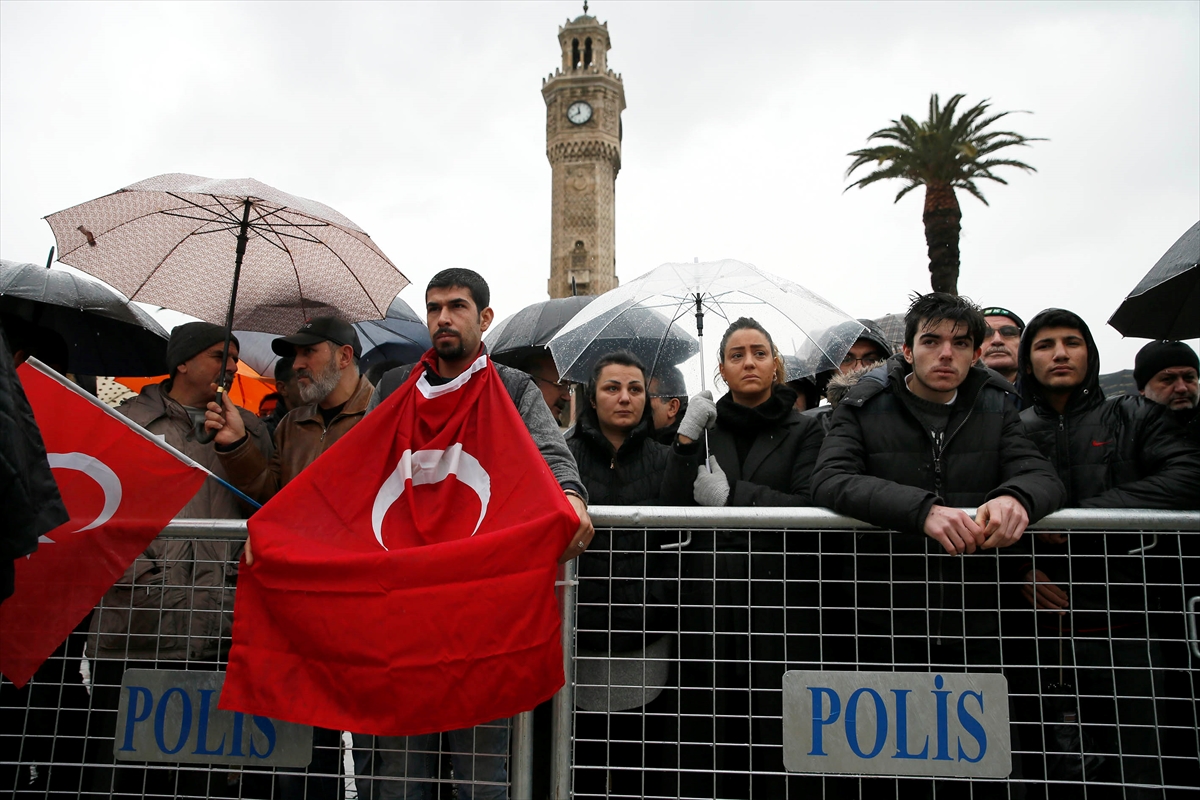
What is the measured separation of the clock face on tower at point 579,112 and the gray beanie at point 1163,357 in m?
60.7

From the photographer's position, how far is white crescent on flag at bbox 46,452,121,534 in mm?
2750

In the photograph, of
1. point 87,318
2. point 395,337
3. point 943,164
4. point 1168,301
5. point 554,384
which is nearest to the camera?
point 1168,301

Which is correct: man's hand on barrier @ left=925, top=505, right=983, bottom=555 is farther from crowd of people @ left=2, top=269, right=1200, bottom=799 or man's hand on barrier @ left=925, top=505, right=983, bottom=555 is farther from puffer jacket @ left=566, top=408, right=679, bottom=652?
puffer jacket @ left=566, top=408, right=679, bottom=652

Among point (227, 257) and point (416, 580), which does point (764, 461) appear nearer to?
point (416, 580)

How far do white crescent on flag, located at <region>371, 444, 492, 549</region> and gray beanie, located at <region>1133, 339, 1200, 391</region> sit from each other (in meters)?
3.19

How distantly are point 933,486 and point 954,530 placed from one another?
50 centimetres

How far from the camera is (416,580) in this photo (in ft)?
7.96

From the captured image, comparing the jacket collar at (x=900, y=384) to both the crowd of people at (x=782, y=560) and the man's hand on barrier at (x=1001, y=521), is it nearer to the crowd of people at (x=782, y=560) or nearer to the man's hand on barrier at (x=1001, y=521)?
the crowd of people at (x=782, y=560)

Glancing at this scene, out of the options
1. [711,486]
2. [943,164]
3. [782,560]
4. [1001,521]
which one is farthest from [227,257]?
[943,164]

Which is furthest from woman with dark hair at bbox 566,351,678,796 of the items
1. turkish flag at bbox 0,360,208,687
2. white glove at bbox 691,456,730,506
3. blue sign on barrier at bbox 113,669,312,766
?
turkish flag at bbox 0,360,208,687

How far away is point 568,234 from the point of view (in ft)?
195

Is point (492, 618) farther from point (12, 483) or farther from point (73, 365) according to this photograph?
point (73, 365)

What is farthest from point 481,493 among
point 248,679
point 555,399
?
point 555,399

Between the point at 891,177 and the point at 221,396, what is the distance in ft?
53.2
